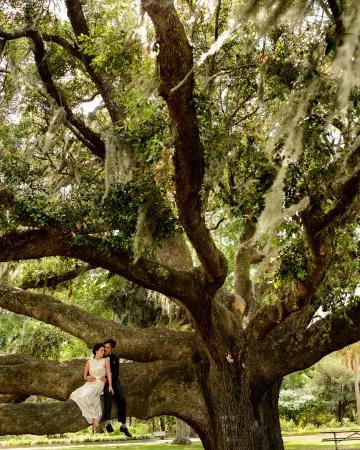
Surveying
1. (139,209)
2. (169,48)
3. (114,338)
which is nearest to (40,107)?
(139,209)

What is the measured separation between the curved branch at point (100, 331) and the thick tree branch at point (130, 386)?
0.30 meters

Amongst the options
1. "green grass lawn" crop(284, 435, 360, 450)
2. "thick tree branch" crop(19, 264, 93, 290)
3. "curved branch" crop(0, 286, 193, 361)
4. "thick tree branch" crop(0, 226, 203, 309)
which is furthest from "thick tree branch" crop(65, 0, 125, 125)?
"green grass lawn" crop(284, 435, 360, 450)

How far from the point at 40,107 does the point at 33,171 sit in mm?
2831

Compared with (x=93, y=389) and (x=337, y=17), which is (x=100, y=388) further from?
(x=337, y=17)

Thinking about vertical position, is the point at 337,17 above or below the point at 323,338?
above

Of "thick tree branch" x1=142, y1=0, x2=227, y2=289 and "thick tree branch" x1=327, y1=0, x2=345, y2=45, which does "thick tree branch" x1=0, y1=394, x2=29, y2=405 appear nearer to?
"thick tree branch" x1=142, y1=0, x2=227, y2=289

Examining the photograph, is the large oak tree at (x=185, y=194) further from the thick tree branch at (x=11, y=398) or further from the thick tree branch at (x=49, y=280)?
the thick tree branch at (x=49, y=280)

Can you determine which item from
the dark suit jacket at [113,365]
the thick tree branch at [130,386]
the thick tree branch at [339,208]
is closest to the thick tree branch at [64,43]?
the dark suit jacket at [113,365]

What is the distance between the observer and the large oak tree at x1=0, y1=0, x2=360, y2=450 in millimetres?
5344

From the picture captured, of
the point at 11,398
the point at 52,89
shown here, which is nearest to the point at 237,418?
the point at 11,398

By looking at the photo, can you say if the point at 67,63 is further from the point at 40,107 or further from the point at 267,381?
the point at 267,381

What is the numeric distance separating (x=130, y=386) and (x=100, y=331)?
1.02m

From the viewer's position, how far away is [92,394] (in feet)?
26.2

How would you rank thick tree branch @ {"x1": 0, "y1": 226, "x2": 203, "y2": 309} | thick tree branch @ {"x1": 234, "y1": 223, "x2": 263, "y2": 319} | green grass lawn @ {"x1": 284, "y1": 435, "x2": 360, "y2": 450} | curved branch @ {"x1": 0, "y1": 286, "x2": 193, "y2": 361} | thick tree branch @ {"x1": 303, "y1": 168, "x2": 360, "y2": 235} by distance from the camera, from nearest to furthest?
thick tree branch @ {"x1": 303, "y1": 168, "x2": 360, "y2": 235} < thick tree branch @ {"x1": 0, "y1": 226, "x2": 203, "y2": 309} < curved branch @ {"x1": 0, "y1": 286, "x2": 193, "y2": 361} < thick tree branch @ {"x1": 234, "y1": 223, "x2": 263, "y2": 319} < green grass lawn @ {"x1": 284, "y1": 435, "x2": 360, "y2": 450}
